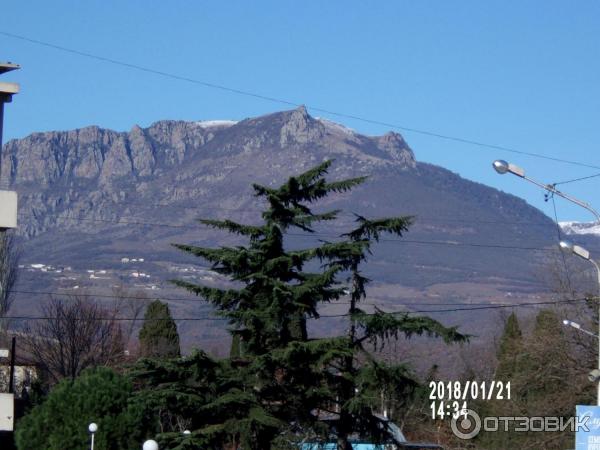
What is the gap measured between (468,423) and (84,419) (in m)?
23.6

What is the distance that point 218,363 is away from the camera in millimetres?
34531

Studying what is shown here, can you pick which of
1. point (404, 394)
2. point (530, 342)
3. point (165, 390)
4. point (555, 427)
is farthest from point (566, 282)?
point (165, 390)

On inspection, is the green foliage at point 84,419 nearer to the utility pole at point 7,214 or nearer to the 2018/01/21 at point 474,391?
the utility pole at point 7,214

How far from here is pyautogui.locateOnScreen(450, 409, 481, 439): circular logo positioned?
170 feet

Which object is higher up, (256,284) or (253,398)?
(256,284)

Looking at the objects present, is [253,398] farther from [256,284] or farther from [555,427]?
[555,427]

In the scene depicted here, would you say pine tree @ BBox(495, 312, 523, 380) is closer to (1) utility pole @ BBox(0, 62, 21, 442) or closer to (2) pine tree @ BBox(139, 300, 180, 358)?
(2) pine tree @ BBox(139, 300, 180, 358)

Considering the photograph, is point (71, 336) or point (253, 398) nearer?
point (253, 398)

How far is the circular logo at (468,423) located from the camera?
51875 millimetres

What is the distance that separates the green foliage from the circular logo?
67.9ft

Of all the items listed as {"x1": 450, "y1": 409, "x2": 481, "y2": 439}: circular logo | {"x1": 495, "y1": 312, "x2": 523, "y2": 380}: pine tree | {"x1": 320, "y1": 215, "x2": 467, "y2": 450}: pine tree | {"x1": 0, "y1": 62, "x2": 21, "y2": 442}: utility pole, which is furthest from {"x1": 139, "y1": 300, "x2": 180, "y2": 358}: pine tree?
{"x1": 0, "y1": 62, "x2": 21, "y2": 442}: utility pole

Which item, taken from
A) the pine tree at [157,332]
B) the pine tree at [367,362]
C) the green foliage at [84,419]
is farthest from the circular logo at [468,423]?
the pine tree at [157,332]

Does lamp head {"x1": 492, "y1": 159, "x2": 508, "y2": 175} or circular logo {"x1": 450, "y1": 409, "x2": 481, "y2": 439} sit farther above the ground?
lamp head {"x1": 492, "y1": 159, "x2": 508, "y2": 175}

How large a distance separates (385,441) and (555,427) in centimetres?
1324
